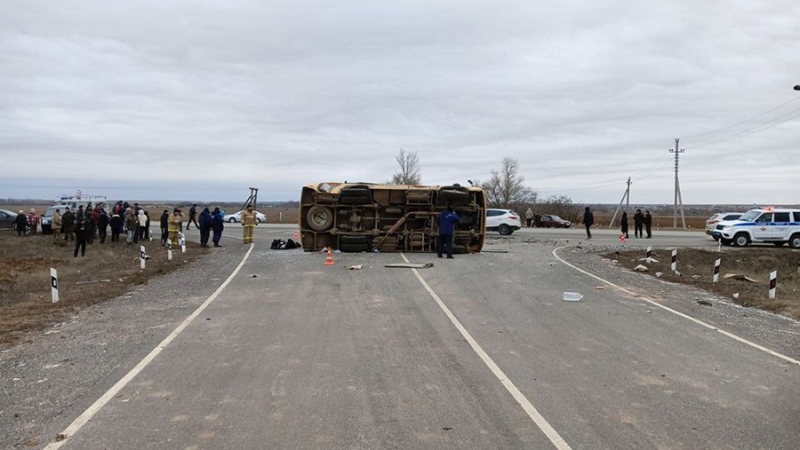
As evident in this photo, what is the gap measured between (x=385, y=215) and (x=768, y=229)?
20181 millimetres

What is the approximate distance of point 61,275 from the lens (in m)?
17.9

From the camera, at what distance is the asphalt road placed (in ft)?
16.2

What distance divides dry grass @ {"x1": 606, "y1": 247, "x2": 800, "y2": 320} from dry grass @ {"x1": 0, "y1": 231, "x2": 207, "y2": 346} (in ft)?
43.6

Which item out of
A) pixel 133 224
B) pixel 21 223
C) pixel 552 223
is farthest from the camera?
pixel 552 223

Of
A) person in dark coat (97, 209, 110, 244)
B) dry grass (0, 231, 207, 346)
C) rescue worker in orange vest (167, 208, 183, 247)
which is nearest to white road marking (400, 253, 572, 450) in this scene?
dry grass (0, 231, 207, 346)

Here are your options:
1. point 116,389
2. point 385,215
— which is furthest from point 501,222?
point 116,389

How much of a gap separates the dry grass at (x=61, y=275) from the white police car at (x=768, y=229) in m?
25.1

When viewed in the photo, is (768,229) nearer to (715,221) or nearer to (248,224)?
(715,221)

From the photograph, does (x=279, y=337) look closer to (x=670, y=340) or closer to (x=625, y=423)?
(x=625, y=423)

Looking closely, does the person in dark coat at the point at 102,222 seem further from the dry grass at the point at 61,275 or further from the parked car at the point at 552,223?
the parked car at the point at 552,223

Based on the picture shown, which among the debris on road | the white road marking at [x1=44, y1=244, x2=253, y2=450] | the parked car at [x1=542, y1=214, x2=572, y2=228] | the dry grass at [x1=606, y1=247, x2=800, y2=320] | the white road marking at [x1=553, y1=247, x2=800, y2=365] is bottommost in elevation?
the dry grass at [x1=606, y1=247, x2=800, y2=320]

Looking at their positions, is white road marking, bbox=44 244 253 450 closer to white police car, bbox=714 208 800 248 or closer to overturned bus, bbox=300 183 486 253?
overturned bus, bbox=300 183 486 253

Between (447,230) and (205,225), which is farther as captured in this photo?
(205,225)

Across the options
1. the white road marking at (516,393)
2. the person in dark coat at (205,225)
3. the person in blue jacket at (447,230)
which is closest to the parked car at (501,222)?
the person in blue jacket at (447,230)
